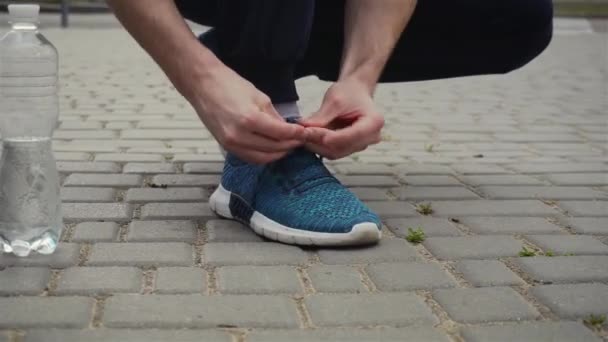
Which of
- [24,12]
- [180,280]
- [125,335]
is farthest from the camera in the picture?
[24,12]

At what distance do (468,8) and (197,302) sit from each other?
1.49 meters

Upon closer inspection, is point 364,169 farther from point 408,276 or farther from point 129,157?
point 408,276

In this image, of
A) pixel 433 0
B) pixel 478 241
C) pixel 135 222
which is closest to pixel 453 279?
pixel 478 241

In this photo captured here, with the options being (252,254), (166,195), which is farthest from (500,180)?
(252,254)

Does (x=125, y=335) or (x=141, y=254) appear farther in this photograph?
(x=141, y=254)

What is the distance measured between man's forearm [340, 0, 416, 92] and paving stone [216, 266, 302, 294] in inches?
24.4

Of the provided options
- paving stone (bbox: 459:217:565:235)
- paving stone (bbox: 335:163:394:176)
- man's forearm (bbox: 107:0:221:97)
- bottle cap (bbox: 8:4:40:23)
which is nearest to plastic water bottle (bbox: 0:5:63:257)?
bottle cap (bbox: 8:4:40:23)

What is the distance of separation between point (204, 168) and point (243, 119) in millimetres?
1154

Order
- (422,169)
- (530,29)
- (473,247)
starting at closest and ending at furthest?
(473,247) < (530,29) < (422,169)

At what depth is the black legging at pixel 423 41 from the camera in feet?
7.86

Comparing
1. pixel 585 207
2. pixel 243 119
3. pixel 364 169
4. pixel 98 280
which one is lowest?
pixel 364 169

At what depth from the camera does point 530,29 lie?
2.90m

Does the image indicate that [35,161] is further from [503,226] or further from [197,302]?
[503,226]

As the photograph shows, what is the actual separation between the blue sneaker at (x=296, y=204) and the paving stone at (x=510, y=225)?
35cm
